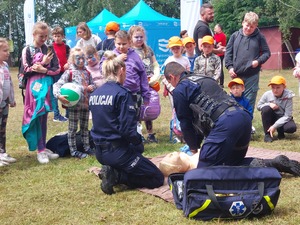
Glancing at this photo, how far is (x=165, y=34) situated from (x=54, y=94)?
17.0 m

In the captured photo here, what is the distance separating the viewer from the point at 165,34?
74.5ft

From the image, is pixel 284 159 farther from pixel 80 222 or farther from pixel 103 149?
pixel 80 222

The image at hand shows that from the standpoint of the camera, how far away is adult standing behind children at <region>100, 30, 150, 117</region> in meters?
6.33

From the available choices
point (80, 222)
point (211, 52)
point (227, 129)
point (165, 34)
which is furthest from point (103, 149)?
point (165, 34)

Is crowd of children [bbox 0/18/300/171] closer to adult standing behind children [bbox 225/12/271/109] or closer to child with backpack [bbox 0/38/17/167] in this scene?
child with backpack [bbox 0/38/17/167]

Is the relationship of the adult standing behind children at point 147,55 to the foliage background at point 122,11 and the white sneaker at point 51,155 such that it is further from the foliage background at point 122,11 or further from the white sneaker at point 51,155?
the foliage background at point 122,11

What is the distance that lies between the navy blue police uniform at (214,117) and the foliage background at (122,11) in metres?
25.5

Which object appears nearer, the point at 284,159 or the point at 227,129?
the point at 227,129

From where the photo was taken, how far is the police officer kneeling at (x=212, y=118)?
4.24 metres

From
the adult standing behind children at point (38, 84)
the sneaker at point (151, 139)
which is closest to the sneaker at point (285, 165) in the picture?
the sneaker at point (151, 139)

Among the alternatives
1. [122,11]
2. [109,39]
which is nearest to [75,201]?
[109,39]

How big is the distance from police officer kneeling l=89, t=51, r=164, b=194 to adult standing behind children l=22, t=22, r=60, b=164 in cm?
166

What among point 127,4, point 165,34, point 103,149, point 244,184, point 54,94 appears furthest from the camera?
point 127,4

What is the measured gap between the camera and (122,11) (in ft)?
139
